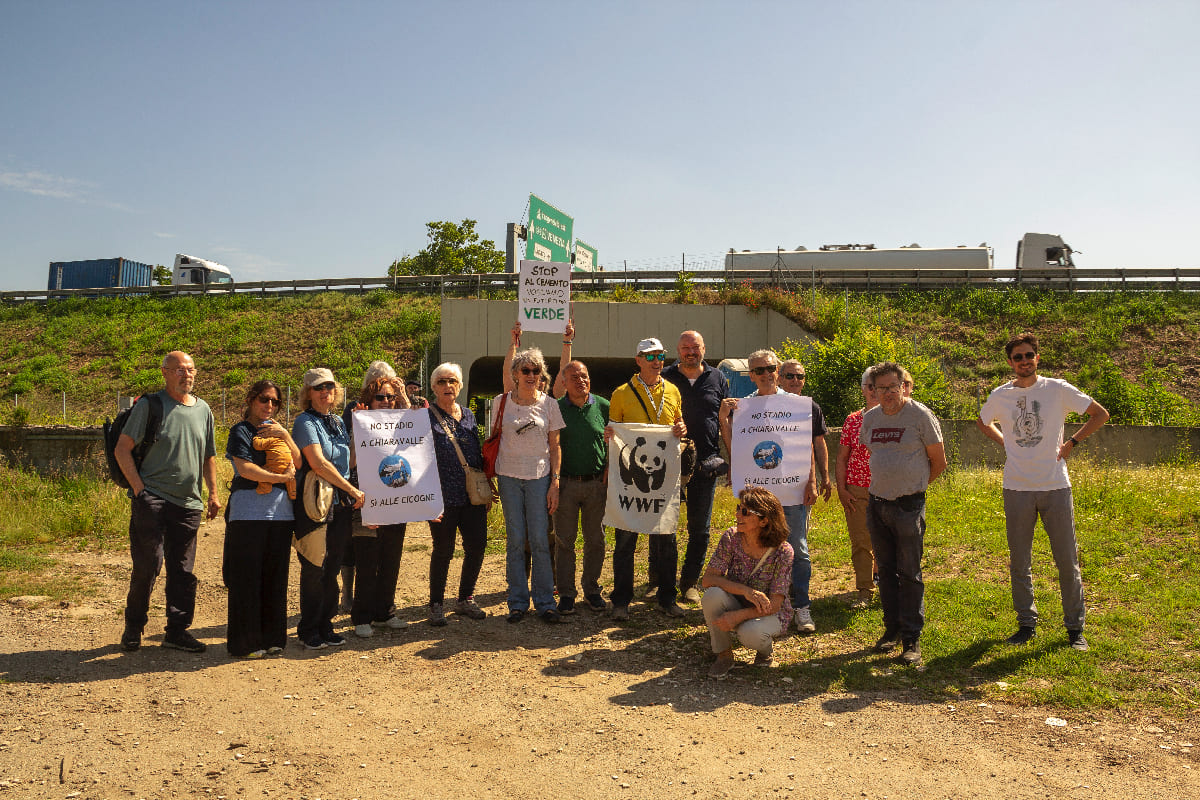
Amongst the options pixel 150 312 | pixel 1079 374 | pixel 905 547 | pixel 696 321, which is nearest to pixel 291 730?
pixel 905 547

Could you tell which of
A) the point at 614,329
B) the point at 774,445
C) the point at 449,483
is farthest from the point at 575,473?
the point at 614,329

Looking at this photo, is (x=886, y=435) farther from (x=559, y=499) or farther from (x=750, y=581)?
(x=559, y=499)

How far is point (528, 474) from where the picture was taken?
7082 mm

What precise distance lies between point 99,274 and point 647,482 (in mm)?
44463

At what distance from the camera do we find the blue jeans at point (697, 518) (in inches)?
287

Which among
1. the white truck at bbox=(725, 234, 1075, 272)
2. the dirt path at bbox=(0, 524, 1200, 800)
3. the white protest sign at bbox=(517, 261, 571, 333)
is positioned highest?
the white truck at bbox=(725, 234, 1075, 272)

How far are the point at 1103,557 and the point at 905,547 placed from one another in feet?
13.0

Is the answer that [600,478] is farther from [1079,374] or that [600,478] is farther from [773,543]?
[1079,374]

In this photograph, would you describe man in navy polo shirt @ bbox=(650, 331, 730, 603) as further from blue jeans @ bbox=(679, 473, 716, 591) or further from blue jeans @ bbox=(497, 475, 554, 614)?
blue jeans @ bbox=(497, 475, 554, 614)

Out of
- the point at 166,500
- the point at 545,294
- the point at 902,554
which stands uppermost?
the point at 545,294

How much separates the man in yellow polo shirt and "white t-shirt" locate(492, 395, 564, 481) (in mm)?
604

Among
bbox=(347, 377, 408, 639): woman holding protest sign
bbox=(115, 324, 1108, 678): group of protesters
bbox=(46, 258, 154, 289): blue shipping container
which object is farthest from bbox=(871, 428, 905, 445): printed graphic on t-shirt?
bbox=(46, 258, 154, 289): blue shipping container

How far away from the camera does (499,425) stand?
281 inches

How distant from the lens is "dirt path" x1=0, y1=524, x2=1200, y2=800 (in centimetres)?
415
